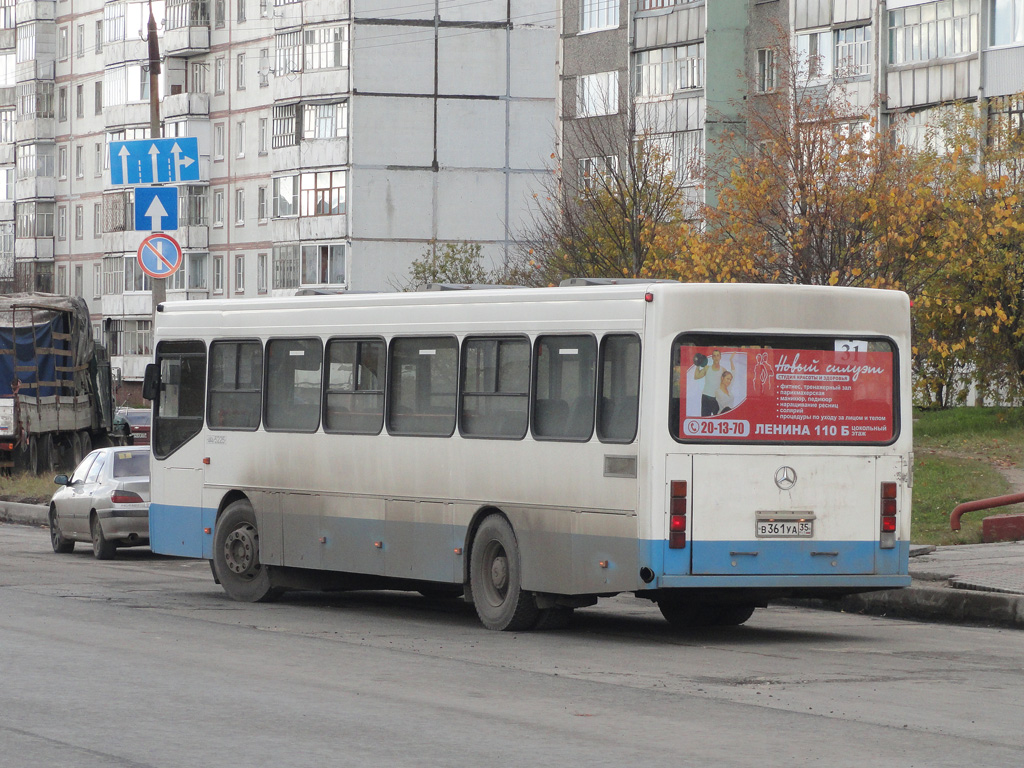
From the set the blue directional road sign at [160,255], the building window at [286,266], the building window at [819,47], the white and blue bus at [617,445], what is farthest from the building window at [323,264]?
the white and blue bus at [617,445]

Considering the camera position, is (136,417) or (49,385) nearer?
(49,385)

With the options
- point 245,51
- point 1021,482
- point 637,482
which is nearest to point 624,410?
point 637,482

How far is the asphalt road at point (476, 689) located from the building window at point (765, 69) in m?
42.5

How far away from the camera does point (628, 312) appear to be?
1343cm

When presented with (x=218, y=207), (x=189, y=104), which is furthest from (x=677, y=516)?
(x=189, y=104)

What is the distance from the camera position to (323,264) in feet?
240

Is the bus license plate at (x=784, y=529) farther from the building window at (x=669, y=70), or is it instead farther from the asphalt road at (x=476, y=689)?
the building window at (x=669, y=70)

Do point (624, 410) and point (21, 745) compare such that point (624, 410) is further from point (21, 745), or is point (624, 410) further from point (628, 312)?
point (21, 745)

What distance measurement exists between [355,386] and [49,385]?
78.5 feet

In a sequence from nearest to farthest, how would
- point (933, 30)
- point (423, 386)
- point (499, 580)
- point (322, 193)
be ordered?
point (499, 580)
point (423, 386)
point (933, 30)
point (322, 193)

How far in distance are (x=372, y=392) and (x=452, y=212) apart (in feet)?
186

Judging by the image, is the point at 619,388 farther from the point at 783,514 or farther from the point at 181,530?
the point at 181,530

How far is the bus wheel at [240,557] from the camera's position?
55.5ft

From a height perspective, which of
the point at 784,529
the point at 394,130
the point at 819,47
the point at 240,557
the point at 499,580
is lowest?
the point at 240,557
